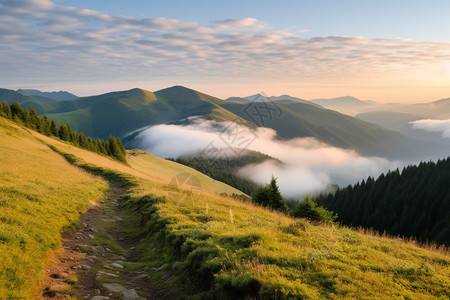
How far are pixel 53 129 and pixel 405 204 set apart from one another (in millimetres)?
142145

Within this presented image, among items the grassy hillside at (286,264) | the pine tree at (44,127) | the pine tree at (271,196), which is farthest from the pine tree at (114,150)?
the grassy hillside at (286,264)

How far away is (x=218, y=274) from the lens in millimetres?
7707

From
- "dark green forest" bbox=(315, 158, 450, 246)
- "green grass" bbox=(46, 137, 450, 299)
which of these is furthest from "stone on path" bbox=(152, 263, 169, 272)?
"dark green forest" bbox=(315, 158, 450, 246)

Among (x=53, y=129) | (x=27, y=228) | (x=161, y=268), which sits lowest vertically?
(x=161, y=268)

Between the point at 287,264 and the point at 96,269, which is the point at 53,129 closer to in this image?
Result: the point at 96,269

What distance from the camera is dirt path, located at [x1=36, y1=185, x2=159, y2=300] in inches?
308

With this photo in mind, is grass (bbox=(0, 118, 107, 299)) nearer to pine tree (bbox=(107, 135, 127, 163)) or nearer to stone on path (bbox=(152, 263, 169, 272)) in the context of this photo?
stone on path (bbox=(152, 263, 169, 272))

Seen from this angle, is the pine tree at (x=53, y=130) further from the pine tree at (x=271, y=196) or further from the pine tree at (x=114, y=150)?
the pine tree at (x=271, y=196)

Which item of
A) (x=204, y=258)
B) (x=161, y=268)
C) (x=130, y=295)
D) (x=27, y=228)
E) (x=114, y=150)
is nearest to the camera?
(x=130, y=295)

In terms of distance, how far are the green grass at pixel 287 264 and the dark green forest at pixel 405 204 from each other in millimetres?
98996

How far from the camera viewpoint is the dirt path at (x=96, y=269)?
782 centimetres

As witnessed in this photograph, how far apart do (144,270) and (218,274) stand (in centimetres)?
402

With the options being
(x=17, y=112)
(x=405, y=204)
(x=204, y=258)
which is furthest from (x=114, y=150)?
(x=405, y=204)

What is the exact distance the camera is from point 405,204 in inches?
4454
